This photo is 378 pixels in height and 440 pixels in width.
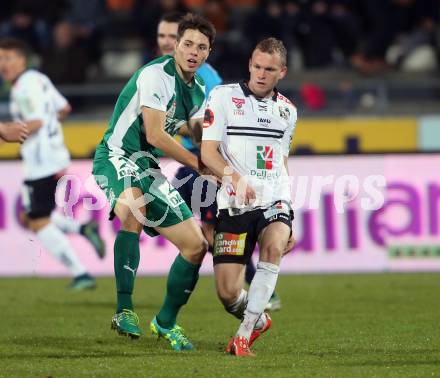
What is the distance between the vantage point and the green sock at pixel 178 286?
8.23m

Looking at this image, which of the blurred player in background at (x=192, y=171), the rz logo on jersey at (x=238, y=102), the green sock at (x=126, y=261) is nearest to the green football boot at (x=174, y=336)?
the green sock at (x=126, y=261)

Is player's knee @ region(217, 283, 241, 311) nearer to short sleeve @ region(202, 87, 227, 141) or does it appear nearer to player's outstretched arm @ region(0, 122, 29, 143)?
short sleeve @ region(202, 87, 227, 141)

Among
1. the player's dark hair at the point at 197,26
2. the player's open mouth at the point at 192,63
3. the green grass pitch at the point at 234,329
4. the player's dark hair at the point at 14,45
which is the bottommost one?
the green grass pitch at the point at 234,329

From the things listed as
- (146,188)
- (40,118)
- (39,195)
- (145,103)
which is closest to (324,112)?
(39,195)

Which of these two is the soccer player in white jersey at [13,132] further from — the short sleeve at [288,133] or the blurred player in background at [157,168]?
the short sleeve at [288,133]

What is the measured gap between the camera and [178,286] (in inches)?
324

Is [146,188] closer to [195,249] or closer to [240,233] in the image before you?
[195,249]

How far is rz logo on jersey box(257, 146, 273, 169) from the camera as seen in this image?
7.93 m

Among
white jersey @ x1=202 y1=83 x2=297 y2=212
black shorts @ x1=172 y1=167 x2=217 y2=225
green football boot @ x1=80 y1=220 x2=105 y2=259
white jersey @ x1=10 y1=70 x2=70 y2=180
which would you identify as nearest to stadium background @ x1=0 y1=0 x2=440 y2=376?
green football boot @ x1=80 y1=220 x2=105 y2=259

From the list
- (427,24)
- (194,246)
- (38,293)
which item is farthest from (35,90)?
(427,24)

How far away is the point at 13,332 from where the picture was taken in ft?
30.5

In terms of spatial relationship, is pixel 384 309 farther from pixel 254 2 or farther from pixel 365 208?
pixel 254 2

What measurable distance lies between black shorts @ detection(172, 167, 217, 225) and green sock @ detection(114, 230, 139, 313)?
1.78 metres

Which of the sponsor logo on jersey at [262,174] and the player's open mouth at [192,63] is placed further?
the player's open mouth at [192,63]
